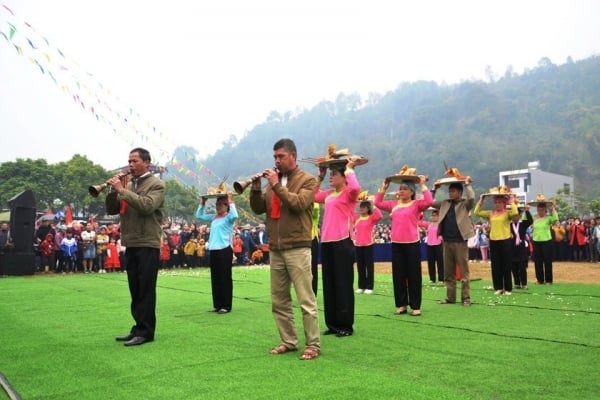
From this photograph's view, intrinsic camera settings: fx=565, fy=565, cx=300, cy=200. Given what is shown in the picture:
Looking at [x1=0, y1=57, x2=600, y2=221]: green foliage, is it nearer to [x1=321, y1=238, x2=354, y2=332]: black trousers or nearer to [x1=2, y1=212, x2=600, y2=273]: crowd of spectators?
[x1=2, y1=212, x2=600, y2=273]: crowd of spectators

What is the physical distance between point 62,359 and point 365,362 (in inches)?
114

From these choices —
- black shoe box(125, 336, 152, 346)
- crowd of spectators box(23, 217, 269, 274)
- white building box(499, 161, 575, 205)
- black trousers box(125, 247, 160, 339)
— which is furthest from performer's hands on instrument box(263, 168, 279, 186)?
white building box(499, 161, 575, 205)

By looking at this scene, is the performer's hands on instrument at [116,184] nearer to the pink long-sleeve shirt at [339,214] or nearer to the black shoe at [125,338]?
the black shoe at [125,338]

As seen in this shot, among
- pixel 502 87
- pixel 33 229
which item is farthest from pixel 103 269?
pixel 502 87

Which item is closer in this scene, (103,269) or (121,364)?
(121,364)

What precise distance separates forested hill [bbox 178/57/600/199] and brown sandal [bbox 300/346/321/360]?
261 feet

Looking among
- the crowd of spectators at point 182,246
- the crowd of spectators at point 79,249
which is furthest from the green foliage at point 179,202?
the crowd of spectators at point 79,249

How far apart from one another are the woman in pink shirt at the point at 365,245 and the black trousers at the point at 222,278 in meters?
3.74

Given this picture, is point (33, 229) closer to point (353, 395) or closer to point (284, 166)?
point (284, 166)

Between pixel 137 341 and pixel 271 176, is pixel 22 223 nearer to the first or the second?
pixel 137 341

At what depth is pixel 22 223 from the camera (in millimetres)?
19328

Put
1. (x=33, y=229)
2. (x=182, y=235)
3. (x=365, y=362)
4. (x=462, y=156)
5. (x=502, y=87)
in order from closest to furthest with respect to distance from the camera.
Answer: (x=365, y=362), (x=33, y=229), (x=182, y=235), (x=462, y=156), (x=502, y=87)

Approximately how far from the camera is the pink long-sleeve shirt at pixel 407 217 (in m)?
8.81

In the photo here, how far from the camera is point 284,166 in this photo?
562 cm
